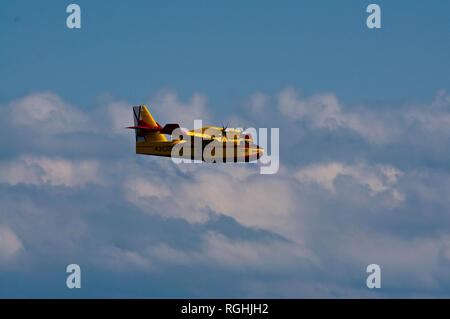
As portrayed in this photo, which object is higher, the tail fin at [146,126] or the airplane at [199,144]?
the tail fin at [146,126]

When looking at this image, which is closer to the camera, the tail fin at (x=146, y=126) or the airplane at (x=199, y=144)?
the airplane at (x=199, y=144)

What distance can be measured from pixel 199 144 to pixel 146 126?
14788 mm

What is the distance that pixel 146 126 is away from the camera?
140m

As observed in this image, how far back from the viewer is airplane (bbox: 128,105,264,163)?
429 ft

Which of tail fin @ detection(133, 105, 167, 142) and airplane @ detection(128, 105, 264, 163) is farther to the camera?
tail fin @ detection(133, 105, 167, 142)

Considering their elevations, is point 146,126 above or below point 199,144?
above

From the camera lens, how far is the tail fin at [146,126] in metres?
137

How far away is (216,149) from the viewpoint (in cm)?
13112
